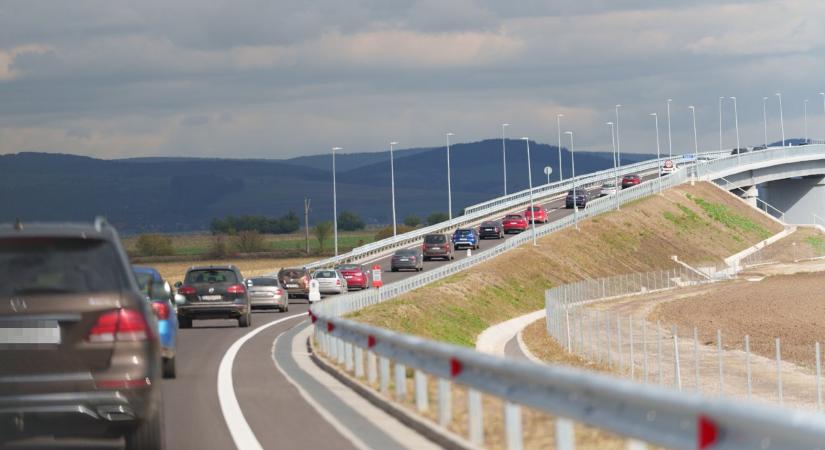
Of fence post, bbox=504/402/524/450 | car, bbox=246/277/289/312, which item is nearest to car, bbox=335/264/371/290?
car, bbox=246/277/289/312

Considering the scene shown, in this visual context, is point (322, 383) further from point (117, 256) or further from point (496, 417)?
point (117, 256)

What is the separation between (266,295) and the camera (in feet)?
184

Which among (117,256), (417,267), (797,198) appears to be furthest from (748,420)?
(797,198)

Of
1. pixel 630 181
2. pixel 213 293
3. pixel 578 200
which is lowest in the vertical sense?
pixel 213 293

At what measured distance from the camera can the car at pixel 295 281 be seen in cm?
7000

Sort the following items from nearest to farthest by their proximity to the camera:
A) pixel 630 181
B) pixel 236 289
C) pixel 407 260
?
1. pixel 236 289
2. pixel 407 260
3. pixel 630 181

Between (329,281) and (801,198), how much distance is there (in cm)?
10881

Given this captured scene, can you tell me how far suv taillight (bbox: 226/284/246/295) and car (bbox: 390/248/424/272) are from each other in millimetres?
51675

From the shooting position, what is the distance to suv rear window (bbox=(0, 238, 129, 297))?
11945mm

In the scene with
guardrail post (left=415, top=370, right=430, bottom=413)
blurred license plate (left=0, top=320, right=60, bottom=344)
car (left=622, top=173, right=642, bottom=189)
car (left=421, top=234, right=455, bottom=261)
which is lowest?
guardrail post (left=415, top=370, right=430, bottom=413)

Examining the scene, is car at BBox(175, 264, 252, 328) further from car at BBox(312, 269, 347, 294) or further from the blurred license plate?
car at BBox(312, 269, 347, 294)

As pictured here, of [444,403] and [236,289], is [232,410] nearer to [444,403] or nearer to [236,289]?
[444,403]

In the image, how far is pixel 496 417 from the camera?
588 inches

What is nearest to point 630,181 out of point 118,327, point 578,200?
point 578,200
